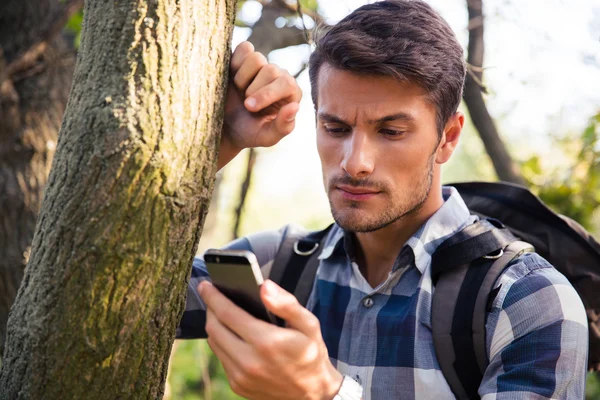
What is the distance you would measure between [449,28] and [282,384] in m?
1.55

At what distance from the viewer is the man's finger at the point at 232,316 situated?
125cm

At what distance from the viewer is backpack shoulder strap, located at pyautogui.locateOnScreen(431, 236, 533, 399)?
5.88 ft

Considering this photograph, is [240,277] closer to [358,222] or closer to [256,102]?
[256,102]

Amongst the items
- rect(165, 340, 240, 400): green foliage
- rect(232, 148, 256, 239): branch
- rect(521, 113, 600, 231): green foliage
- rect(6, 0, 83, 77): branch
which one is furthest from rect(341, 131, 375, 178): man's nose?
rect(165, 340, 240, 400): green foliage

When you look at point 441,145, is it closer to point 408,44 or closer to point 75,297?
point 408,44

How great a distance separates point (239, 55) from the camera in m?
1.60

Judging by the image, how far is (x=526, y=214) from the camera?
7.53 feet

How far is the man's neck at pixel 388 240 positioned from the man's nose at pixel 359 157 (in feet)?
1.10

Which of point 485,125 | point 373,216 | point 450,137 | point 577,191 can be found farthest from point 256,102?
point 577,191

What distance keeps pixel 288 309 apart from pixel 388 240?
1168mm

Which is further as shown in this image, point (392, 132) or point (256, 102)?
point (392, 132)

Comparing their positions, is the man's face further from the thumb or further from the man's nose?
the thumb

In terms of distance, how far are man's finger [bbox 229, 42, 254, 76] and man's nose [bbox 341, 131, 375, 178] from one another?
0.58 meters

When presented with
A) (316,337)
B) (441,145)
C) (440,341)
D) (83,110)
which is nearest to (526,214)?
(441,145)
